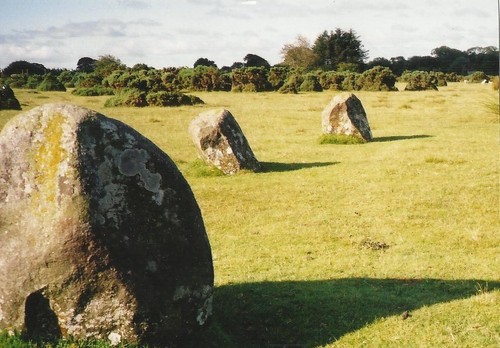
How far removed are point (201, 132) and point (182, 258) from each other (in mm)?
11314

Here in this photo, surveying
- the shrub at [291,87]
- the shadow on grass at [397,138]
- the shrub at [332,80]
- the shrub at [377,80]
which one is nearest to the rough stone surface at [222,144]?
the shadow on grass at [397,138]

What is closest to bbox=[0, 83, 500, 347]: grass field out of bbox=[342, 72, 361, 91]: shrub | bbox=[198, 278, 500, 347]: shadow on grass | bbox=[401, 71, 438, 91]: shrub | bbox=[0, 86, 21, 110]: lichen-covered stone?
bbox=[198, 278, 500, 347]: shadow on grass

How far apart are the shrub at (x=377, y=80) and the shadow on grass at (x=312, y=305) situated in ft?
167

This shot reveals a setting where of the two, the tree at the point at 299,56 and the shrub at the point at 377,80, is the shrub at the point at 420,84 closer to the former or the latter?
the shrub at the point at 377,80

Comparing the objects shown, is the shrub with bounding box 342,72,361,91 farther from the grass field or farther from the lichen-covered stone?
the grass field

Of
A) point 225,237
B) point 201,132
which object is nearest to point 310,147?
point 201,132

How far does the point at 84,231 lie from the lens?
5.58 metres

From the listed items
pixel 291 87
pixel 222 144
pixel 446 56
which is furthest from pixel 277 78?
pixel 446 56

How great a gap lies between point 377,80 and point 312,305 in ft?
173

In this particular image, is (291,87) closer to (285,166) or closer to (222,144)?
(285,166)

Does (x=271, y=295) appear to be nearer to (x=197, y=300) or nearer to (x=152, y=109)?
(x=197, y=300)

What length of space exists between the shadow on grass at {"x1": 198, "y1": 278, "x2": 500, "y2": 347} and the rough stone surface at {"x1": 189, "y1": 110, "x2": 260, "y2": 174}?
8696 mm

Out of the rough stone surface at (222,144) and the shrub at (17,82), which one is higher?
the shrub at (17,82)

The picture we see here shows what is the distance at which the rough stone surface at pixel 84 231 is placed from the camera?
18.4 ft
